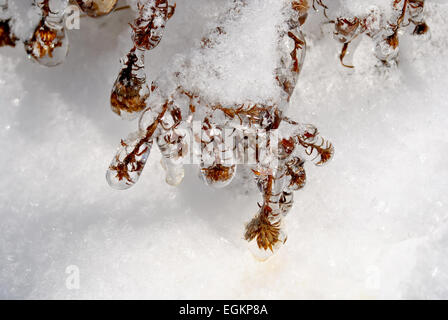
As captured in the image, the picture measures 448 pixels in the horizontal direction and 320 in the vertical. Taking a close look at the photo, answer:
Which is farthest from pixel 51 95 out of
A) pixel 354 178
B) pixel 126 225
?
pixel 354 178

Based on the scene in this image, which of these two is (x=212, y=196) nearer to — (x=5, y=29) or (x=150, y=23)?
(x=150, y=23)

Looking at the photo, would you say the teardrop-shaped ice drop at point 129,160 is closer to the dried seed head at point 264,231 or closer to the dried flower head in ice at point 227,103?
the dried flower head in ice at point 227,103

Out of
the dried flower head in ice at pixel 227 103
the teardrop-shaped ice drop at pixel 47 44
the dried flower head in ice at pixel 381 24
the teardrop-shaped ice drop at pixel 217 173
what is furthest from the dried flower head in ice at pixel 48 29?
the dried flower head in ice at pixel 381 24

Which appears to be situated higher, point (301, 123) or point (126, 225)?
point (301, 123)

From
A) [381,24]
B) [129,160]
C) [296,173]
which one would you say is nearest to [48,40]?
[129,160]

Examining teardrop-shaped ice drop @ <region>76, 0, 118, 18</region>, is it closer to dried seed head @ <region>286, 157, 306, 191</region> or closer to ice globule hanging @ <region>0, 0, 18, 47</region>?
ice globule hanging @ <region>0, 0, 18, 47</region>
